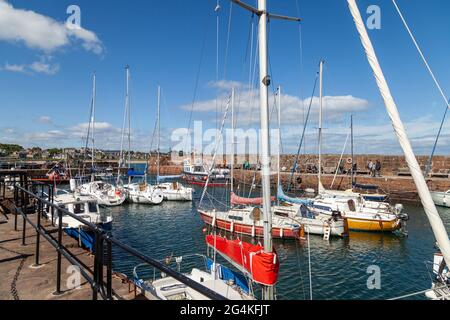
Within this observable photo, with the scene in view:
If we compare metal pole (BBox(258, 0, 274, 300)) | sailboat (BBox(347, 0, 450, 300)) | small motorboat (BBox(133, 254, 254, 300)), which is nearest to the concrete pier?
small motorboat (BBox(133, 254, 254, 300))

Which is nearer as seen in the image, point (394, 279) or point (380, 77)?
point (380, 77)

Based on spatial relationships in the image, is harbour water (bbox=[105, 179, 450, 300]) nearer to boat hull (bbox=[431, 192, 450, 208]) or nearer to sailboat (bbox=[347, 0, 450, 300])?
A: boat hull (bbox=[431, 192, 450, 208])

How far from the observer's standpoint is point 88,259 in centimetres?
643

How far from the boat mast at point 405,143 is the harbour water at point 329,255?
927 cm

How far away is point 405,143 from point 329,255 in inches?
619

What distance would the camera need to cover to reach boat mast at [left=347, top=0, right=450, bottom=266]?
12.9ft

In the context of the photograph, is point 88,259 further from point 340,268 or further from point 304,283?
point 340,268

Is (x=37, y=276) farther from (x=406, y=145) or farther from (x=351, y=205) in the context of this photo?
(x=351, y=205)

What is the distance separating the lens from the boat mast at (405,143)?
12.9 ft

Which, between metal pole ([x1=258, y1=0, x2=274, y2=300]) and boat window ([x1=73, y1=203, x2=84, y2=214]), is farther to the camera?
boat window ([x1=73, y1=203, x2=84, y2=214])

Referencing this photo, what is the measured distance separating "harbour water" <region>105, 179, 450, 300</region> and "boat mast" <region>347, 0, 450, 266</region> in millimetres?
9274

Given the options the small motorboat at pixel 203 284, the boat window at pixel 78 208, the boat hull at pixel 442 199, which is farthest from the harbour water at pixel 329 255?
the boat hull at pixel 442 199

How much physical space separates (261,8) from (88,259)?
25.6 ft
